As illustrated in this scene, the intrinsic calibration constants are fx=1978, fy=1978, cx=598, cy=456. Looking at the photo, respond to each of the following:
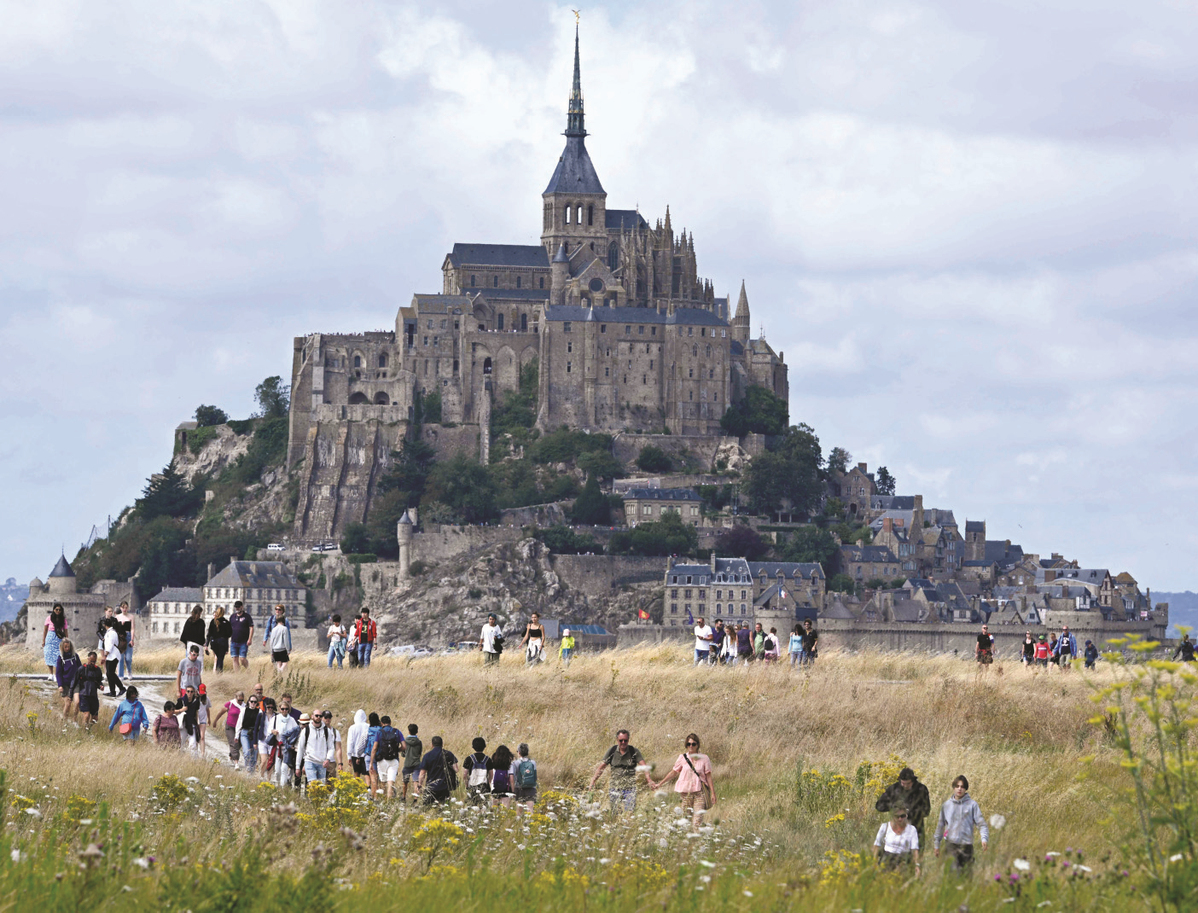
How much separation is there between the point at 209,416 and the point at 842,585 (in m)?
40.0

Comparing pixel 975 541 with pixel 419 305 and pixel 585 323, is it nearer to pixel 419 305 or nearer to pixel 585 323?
pixel 585 323

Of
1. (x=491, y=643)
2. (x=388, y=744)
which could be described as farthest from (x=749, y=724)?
(x=388, y=744)

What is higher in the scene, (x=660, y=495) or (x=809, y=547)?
(x=660, y=495)

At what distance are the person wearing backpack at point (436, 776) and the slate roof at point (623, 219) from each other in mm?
94887

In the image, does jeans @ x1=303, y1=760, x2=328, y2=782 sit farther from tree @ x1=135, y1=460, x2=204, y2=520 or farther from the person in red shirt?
tree @ x1=135, y1=460, x2=204, y2=520

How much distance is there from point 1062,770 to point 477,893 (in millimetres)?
10409

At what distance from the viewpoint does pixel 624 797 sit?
17.6 m

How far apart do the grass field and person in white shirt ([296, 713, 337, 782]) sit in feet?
2.05

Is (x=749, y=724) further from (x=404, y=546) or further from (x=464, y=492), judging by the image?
(x=464, y=492)

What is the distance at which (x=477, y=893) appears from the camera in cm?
1205

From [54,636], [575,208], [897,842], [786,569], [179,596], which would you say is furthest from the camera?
[575,208]

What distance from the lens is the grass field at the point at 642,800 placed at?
1212 centimetres

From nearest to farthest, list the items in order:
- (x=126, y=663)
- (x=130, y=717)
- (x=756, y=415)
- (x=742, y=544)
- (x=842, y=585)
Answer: (x=130, y=717), (x=126, y=663), (x=842, y=585), (x=742, y=544), (x=756, y=415)

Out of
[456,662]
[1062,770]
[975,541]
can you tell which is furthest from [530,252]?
[1062,770]
